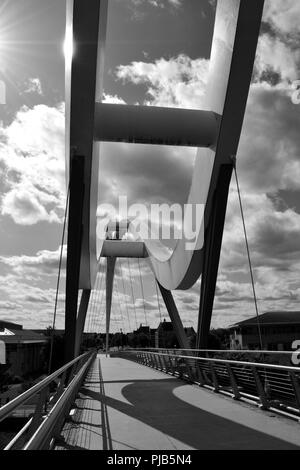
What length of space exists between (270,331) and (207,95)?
199 ft

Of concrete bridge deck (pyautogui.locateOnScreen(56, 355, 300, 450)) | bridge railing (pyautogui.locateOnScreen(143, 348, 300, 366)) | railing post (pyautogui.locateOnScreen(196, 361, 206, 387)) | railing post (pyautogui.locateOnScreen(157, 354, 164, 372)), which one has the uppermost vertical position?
railing post (pyautogui.locateOnScreen(157, 354, 164, 372))

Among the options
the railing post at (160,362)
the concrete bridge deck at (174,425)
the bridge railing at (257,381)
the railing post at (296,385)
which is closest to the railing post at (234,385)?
the bridge railing at (257,381)

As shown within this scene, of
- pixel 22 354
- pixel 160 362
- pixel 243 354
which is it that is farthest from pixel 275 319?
pixel 243 354

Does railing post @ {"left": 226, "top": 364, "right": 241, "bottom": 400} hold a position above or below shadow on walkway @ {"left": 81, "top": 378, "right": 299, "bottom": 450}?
above

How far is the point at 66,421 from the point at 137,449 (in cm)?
198

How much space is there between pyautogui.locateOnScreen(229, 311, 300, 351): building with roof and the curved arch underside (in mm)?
55206

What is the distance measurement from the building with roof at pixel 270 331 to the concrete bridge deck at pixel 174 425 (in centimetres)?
5947

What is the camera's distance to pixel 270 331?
69000mm

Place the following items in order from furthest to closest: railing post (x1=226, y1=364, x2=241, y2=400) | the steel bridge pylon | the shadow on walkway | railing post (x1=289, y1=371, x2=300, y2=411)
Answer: the steel bridge pylon → railing post (x1=226, y1=364, x2=241, y2=400) → railing post (x1=289, y1=371, x2=300, y2=411) → the shadow on walkway

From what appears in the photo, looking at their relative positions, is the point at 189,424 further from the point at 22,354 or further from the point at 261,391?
the point at 22,354

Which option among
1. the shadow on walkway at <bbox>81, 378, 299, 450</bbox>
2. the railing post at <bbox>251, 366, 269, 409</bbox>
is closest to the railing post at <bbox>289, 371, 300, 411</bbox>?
the shadow on walkway at <bbox>81, 378, 299, 450</bbox>

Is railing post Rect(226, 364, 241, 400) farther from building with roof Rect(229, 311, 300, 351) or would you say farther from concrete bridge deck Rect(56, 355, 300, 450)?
building with roof Rect(229, 311, 300, 351)

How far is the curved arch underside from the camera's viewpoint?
1010 cm

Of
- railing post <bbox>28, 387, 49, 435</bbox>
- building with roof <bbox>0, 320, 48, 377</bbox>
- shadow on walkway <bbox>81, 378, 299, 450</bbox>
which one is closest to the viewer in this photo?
railing post <bbox>28, 387, 49, 435</bbox>
